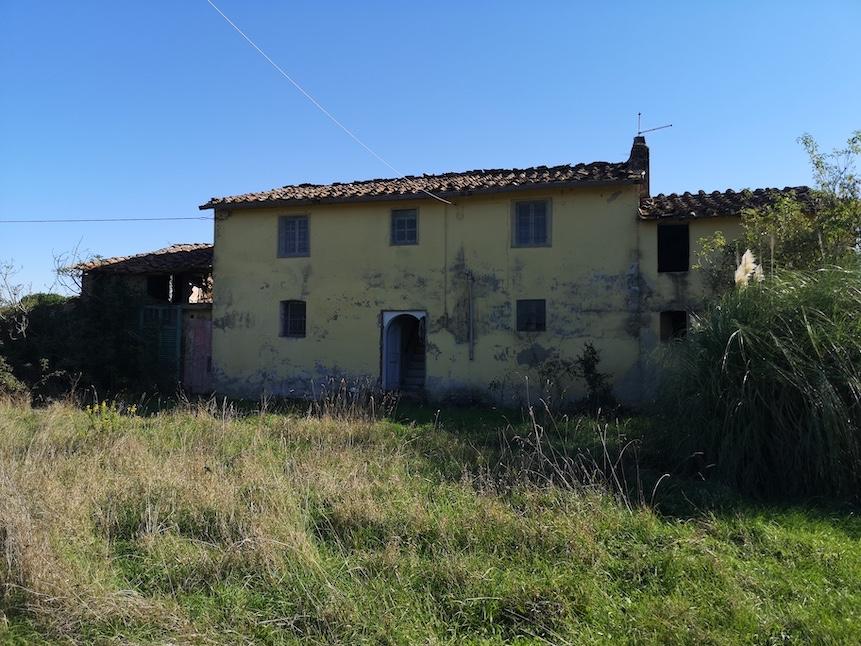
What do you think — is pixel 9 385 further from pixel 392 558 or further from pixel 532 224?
pixel 392 558

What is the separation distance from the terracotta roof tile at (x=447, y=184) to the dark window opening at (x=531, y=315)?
9.18 feet

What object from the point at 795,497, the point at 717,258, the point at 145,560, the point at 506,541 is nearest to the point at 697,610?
the point at 506,541

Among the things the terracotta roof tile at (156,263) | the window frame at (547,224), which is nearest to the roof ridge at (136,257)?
the terracotta roof tile at (156,263)

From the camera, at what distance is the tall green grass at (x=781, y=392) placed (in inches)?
251

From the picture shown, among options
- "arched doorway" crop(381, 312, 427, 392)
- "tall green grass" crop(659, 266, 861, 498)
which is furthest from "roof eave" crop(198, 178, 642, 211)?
"tall green grass" crop(659, 266, 861, 498)

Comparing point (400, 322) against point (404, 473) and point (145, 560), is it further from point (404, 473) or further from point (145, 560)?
point (145, 560)

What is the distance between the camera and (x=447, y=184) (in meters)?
16.0

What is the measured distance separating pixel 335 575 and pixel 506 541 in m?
1.35

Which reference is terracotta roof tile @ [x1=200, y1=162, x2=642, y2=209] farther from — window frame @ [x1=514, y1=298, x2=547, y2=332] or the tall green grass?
the tall green grass

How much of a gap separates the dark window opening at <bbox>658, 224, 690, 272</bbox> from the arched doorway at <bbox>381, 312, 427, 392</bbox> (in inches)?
234

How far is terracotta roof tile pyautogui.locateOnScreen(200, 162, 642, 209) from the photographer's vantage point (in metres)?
14.6

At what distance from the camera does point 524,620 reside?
3887 mm

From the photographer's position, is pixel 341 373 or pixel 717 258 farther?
pixel 341 373

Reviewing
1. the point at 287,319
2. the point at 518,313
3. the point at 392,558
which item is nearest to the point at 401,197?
the point at 518,313
